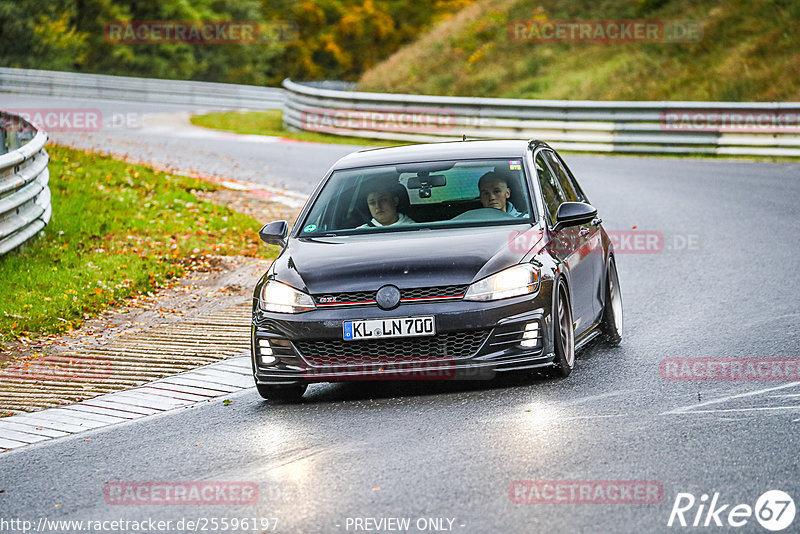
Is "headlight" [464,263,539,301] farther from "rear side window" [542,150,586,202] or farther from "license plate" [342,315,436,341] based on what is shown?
"rear side window" [542,150,586,202]

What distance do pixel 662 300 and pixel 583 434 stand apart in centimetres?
485

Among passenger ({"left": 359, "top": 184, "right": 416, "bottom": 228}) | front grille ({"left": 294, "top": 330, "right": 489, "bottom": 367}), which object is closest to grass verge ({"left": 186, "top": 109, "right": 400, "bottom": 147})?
passenger ({"left": 359, "top": 184, "right": 416, "bottom": 228})

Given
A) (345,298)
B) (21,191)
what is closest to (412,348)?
(345,298)

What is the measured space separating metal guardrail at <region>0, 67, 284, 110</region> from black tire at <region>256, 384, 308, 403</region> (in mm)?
36076

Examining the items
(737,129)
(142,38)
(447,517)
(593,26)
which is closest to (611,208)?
(737,129)

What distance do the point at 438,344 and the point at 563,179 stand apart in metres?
2.68

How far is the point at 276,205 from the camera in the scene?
1795cm

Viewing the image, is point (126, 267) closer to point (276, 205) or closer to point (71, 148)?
point (276, 205)

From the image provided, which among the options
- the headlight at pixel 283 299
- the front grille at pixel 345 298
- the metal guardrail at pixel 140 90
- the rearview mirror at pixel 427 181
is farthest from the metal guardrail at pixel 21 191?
the metal guardrail at pixel 140 90

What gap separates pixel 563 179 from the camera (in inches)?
389

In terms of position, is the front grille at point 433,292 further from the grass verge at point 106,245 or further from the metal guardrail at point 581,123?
the metal guardrail at point 581,123

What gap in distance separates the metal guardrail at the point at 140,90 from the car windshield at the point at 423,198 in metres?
35.2

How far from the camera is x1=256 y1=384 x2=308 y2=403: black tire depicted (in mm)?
8172

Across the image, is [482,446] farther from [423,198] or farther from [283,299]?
[423,198]
